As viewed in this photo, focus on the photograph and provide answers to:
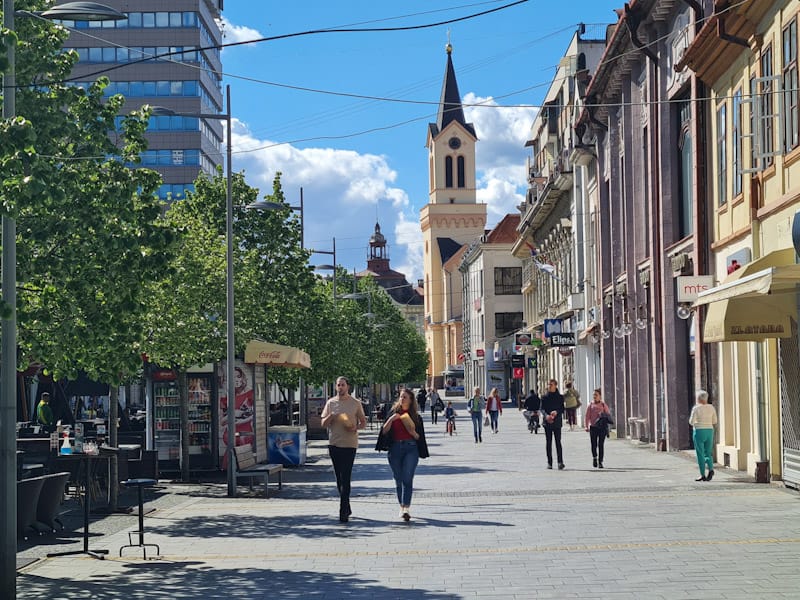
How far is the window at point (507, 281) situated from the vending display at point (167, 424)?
83.1 m

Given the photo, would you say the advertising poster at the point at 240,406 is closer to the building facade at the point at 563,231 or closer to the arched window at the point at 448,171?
the building facade at the point at 563,231

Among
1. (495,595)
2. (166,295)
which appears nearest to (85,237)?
(495,595)

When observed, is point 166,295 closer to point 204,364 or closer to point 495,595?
point 204,364

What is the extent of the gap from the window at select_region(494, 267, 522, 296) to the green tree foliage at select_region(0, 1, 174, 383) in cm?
9323

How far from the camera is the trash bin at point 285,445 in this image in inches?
1219

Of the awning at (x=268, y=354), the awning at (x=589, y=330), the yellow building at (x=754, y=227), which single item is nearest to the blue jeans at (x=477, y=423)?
the awning at (x=589, y=330)

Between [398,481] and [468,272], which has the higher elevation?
[468,272]

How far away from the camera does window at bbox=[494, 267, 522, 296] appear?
10994 cm

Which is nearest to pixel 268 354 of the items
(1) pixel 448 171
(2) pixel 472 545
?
(2) pixel 472 545

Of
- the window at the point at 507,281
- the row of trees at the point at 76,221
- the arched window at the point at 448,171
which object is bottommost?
the row of trees at the point at 76,221

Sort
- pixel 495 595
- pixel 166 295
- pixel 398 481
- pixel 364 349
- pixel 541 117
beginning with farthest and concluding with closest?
pixel 541 117 < pixel 364 349 < pixel 166 295 < pixel 398 481 < pixel 495 595

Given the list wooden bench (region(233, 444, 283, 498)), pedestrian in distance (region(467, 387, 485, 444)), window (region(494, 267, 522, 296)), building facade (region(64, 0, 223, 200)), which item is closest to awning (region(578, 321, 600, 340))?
pedestrian in distance (region(467, 387, 485, 444))

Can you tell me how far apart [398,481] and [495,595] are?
22.9 ft

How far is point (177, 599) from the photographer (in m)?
11.5
